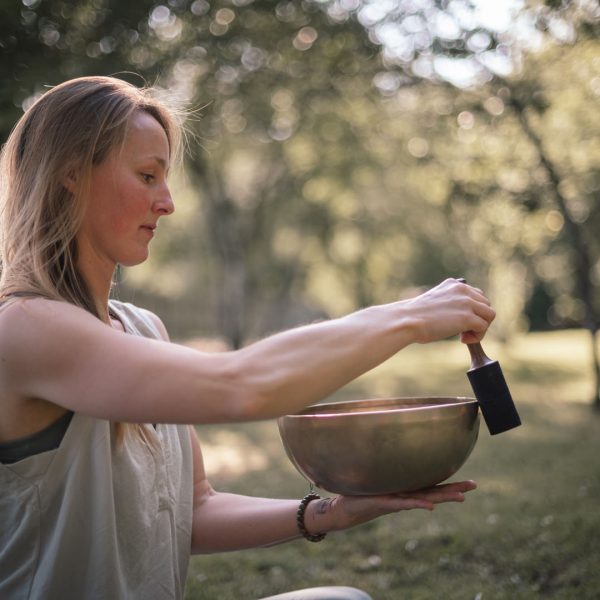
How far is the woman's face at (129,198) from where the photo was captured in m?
1.73

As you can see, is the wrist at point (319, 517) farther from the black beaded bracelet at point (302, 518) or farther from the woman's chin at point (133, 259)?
the woman's chin at point (133, 259)

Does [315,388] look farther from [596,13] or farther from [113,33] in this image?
[596,13]

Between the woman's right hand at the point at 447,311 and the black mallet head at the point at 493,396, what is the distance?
20 cm

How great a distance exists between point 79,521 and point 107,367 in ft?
1.47

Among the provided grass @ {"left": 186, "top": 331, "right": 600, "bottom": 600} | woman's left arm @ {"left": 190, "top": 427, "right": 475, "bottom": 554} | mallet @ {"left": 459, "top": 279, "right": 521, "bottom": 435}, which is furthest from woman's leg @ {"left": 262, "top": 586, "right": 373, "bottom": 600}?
grass @ {"left": 186, "top": 331, "right": 600, "bottom": 600}

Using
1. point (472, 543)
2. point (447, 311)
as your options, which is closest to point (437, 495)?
point (447, 311)

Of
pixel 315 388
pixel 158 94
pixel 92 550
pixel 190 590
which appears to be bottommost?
pixel 190 590

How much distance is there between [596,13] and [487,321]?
5.57 metres

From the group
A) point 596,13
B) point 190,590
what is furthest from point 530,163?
point 190,590

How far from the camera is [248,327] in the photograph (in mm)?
29703

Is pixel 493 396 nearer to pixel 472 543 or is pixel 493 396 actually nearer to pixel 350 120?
pixel 472 543

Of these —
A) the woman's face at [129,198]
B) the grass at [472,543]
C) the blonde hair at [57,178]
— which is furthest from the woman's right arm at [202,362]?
the grass at [472,543]

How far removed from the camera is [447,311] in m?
1.49

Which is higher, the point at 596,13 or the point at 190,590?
the point at 596,13
